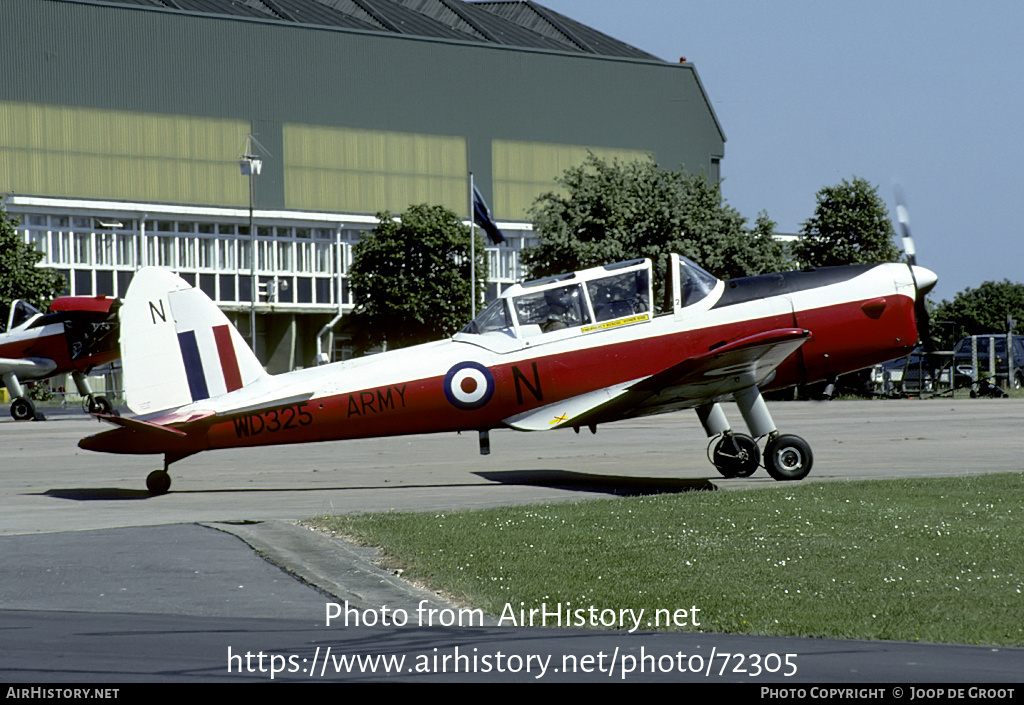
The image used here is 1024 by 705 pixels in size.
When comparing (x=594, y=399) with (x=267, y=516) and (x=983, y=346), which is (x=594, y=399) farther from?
(x=983, y=346)

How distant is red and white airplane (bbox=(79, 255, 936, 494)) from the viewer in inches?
595

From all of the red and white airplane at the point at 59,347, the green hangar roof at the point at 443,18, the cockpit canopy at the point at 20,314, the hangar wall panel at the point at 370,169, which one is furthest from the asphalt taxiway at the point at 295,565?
the green hangar roof at the point at 443,18

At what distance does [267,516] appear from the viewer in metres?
12.7

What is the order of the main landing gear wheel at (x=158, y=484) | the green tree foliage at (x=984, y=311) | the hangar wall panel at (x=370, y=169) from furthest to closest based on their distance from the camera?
the green tree foliage at (x=984, y=311)
the hangar wall panel at (x=370, y=169)
the main landing gear wheel at (x=158, y=484)

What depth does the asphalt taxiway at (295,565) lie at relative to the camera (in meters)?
6.20

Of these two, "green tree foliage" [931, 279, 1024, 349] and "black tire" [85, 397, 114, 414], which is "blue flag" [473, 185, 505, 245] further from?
"green tree foliage" [931, 279, 1024, 349]

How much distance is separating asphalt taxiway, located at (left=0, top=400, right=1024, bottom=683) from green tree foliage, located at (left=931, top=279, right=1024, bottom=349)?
8500 centimetres

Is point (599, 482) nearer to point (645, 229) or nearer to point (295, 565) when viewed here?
point (295, 565)

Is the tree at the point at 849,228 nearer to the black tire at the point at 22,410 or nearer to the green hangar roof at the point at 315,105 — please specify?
the green hangar roof at the point at 315,105

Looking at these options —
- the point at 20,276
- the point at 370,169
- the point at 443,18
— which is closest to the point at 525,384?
the point at 20,276

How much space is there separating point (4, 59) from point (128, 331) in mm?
66504

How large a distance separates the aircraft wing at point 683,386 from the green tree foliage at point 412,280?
1910 inches

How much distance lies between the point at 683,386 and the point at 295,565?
680 centimetres
